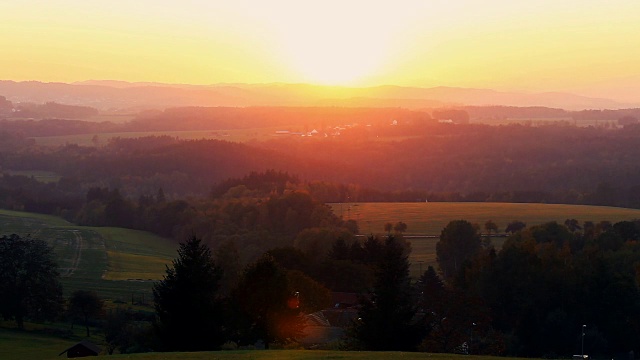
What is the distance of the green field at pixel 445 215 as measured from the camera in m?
74.2

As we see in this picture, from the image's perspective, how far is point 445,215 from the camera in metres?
80.6

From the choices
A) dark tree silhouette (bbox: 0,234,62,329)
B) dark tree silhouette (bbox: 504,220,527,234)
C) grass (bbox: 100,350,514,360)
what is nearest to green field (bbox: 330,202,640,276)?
dark tree silhouette (bbox: 504,220,527,234)

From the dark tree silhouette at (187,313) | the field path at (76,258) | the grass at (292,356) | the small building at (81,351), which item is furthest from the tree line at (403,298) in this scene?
the field path at (76,258)

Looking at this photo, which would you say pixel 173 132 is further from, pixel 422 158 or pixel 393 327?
pixel 393 327

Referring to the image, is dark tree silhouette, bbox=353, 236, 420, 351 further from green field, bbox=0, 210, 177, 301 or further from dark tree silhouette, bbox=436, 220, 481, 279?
dark tree silhouette, bbox=436, 220, 481, 279


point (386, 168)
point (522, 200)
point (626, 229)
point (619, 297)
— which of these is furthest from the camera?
point (386, 168)

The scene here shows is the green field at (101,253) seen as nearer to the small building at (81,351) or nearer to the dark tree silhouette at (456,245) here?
the small building at (81,351)

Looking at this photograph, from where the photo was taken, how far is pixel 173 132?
17788 cm

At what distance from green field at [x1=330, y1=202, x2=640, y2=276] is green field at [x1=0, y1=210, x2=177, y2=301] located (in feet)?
57.3

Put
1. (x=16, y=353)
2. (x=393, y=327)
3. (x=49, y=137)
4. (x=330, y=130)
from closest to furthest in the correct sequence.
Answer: (x=393, y=327) → (x=16, y=353) → (x=49, y=137) → (x=330, y=130)

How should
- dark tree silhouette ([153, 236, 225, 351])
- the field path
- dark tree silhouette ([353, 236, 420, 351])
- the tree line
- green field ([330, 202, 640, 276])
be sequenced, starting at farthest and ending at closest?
1. green field ([330, 202, 640, 276])
2. the field path
3. the tree line
4. dark tree silhouette ([353, 236, 420, 351])
5. dark tree silhouette ([153, 236, 225, 351])

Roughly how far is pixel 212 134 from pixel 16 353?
135 metres

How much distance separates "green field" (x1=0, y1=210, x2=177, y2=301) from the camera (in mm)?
53062

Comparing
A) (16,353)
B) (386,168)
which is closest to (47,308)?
(16,353)
